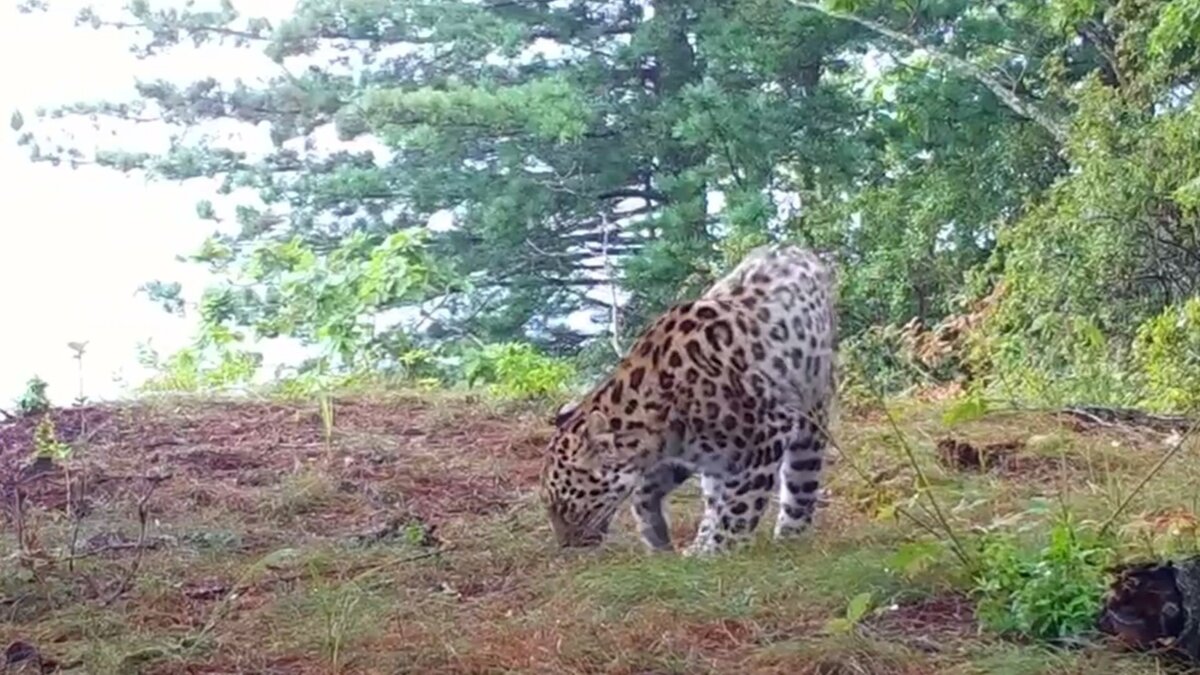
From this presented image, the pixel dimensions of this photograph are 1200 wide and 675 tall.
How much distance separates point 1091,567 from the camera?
4.44m

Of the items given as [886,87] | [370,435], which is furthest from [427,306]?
[370,435]

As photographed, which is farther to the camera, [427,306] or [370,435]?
[427,306]

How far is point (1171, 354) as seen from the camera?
11867 millimetres

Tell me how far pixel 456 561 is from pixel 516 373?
5581 millimetres

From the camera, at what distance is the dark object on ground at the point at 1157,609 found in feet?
13.8

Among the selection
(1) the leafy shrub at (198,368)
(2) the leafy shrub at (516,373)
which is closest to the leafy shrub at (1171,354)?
(2) the leafy shrub at (516,373)

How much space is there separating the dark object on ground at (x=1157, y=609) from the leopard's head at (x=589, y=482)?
7.29 ft

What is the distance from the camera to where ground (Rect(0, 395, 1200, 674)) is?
447 cm

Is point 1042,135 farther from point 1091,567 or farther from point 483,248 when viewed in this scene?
point 1091,567

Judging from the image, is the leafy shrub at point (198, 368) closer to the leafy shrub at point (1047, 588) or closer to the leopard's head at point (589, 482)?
the leopard's head at point (589, 482)

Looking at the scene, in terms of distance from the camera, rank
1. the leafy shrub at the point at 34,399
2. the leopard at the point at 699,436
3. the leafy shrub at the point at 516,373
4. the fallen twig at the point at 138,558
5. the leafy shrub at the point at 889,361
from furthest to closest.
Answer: the leafy shrub at the point at 889,361, the leafy shrub at the point at 516,373, the leafy shrub at the point at 34,399, the leopard at the point at 699,436, the fallen twig at the point at 138,558

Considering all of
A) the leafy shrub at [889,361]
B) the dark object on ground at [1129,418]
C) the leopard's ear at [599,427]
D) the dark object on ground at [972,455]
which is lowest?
Result: the leafy shrub at [889,361]

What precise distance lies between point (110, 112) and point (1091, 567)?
19982 millimetres

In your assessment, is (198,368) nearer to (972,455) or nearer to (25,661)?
(972,455)
